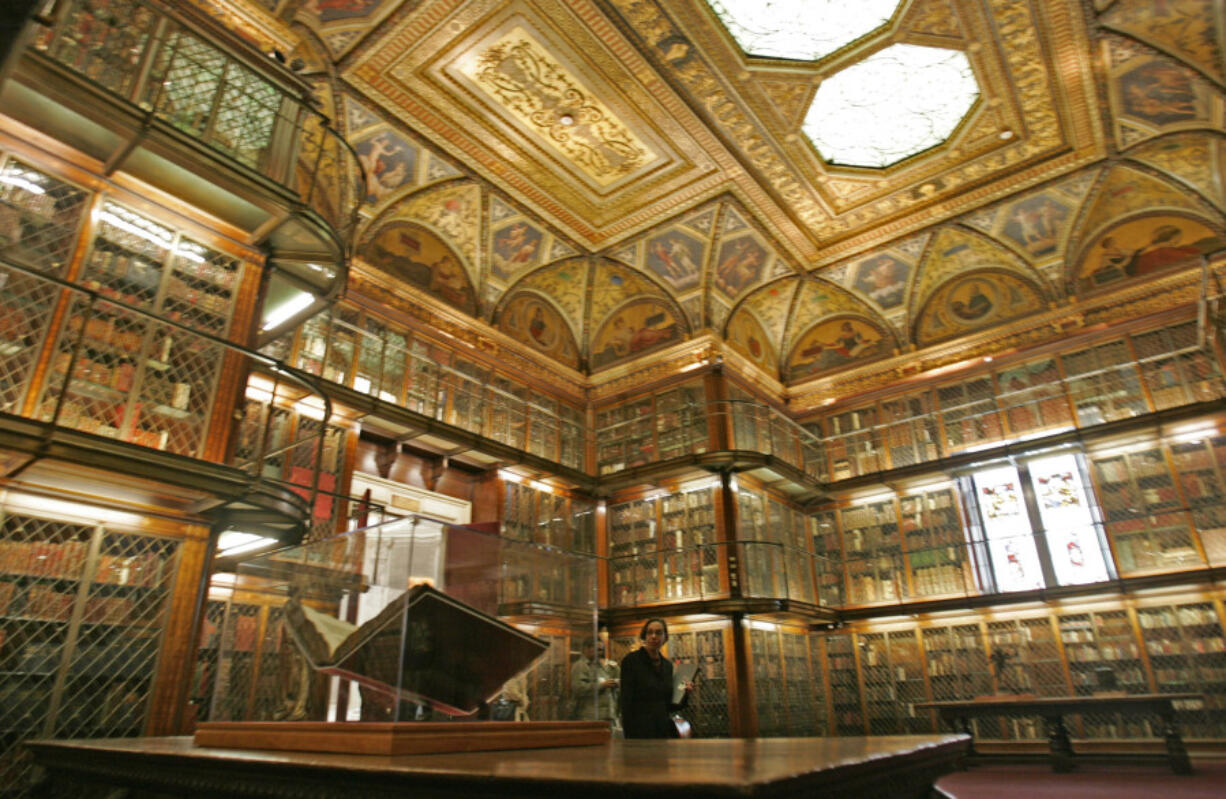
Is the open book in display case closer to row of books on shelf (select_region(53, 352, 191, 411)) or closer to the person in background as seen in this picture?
the person in background

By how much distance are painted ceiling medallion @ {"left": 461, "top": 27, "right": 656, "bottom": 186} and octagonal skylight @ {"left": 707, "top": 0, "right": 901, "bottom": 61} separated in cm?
206

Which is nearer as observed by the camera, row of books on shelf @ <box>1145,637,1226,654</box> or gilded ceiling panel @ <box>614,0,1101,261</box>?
gilded ceiling panel @ <box>614,0,1101,261</box>

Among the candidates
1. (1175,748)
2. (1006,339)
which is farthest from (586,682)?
(1006,339)

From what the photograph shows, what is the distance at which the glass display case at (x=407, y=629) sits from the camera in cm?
224

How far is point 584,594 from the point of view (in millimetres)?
3129

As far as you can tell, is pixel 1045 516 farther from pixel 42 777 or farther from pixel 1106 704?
pixel 42 777

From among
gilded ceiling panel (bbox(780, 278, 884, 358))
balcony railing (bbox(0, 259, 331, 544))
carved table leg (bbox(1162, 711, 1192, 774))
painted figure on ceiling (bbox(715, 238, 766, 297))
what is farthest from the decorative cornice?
balcony railing (bbox(0, 259, 331, 544))

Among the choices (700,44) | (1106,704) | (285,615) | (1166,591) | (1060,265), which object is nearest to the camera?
(285,615)

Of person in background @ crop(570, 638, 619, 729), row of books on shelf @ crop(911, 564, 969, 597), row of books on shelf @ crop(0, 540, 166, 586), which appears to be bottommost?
person in background @ crop(570, 638, 619, 729)

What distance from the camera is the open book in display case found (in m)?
2.18

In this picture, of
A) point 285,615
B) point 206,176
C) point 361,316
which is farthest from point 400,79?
point 285,615

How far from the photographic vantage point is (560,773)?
1425 millimetres

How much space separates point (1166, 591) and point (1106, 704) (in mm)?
3359

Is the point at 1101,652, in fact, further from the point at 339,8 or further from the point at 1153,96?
the point at 339,8
